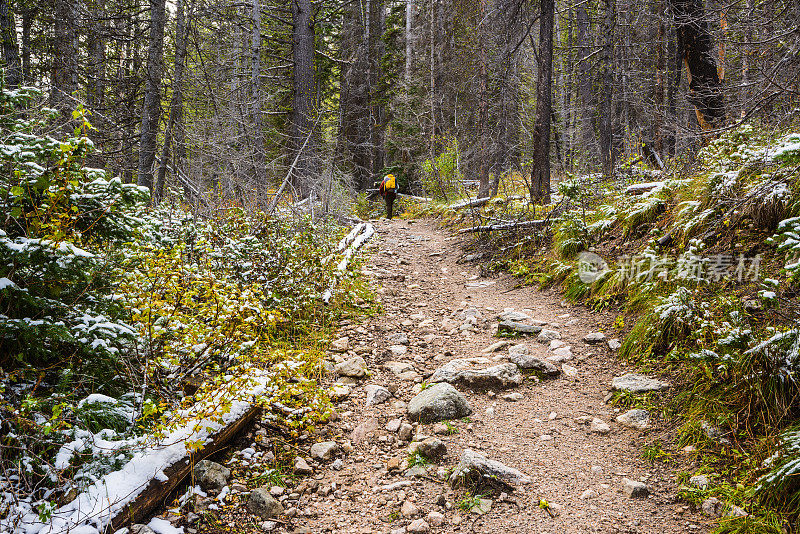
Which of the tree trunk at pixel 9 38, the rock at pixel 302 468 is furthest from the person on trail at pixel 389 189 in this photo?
the rock at pixel 302 468

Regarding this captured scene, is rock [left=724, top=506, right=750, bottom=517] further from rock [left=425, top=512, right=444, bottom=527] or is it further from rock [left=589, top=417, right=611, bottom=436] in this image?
rock [left=425, top=512, right=444, bottom=527]

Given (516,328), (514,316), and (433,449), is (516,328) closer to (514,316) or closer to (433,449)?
(514,316)

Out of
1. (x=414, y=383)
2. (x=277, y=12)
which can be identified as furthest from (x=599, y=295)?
(x=277, y=12)

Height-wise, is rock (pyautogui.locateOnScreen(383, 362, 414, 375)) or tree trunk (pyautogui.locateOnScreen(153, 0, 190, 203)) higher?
tree trunk (pyautogui.locateOnScreen(153, 0, 190, 203))

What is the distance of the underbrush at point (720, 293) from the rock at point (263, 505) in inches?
103

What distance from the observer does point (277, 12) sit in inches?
721

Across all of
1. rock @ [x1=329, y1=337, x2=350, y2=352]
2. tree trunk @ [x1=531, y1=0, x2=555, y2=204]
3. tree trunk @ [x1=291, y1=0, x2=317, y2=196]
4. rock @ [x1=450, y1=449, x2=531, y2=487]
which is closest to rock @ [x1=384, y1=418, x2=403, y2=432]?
rock @ [x1=450, y1=449, x2=531, y2=487]

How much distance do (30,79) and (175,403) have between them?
893 cm

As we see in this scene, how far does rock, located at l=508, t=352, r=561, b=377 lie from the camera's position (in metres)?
4.47

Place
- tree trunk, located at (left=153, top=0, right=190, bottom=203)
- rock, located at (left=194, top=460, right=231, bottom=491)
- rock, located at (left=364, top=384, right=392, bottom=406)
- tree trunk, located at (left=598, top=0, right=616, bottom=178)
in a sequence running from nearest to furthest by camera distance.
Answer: rock, located at (left=194, top=460, right=231, bottom=491) → rock, located at (left=364, top=384, right=392, bottom=406) → tree trunk, located at (left=153, top=0, right=190, bottom=203) → tree trunk, located at (left=598, top=0, right=616, bottom=178)

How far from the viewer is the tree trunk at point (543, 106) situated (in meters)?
9.66

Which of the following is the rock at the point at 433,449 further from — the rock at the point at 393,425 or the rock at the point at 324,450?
the rock at the point at 324,450

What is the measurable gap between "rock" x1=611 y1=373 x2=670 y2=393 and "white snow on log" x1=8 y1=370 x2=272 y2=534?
3.09m

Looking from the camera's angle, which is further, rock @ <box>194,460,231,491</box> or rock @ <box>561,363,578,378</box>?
rock @ <box>561,363,578,378</box>
